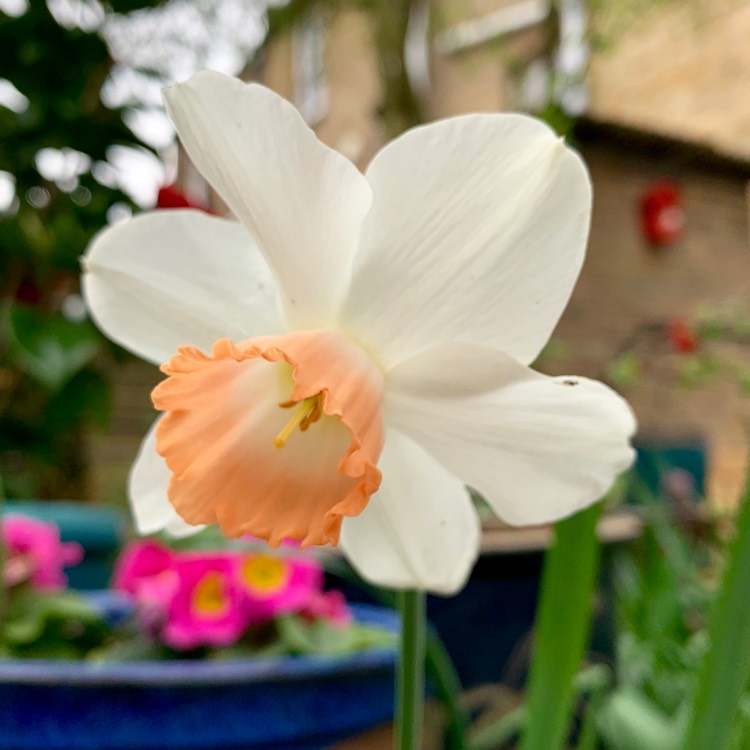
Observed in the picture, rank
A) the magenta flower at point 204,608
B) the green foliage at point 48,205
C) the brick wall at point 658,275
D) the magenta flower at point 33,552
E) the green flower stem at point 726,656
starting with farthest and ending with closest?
the brick wall at point 658,275 → the green foliage at point 48,205 → the magenta flower at point 33,552 → the magenta flower at point 204,608 → the green flower stem at point 726,656

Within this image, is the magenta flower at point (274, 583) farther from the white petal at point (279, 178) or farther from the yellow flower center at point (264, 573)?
the white petal at point (279, 178)

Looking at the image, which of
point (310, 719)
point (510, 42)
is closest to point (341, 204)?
point (310, 719)

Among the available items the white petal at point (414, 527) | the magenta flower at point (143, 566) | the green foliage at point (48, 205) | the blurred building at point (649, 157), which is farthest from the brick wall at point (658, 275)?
the white petal at point (414, 527)

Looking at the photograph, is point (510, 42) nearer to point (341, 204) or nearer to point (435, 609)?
point (435, 609)

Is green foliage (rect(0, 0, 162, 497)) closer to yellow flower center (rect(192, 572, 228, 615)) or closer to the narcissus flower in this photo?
yellow flower center (rect(192, 572, 228, 615))

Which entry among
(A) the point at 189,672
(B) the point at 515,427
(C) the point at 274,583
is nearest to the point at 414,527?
(B) the point at 515,427

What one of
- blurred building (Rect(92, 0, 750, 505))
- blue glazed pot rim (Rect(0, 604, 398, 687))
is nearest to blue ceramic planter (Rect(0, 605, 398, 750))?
blue glazed pot rim (Rect(0, 604, 398, 687))

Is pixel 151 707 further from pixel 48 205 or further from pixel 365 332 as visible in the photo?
pixel 48 205
